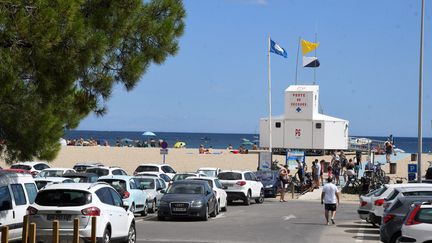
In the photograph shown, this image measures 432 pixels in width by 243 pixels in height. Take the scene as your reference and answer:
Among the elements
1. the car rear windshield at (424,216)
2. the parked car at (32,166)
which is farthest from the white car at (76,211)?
the parked car at (32,166)

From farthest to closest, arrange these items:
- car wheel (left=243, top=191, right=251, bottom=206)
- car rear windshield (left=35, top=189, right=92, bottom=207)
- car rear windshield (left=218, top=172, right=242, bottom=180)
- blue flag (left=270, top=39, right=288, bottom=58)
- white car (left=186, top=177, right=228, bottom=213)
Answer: blue flag (left=270, top=39, right=288, bottom=58) → car wheel (left=243, top=191, right=251, bottom=206) → car rear windshield (left=218, top=172, right=242, bottom=180) → white car (left=186, top=177, right=228, bottom=213) → car rear windshield (left=35, top=189, right=92, bottom=207)

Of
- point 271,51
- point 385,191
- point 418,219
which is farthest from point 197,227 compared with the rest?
point 271,51

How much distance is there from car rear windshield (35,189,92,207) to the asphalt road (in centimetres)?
358

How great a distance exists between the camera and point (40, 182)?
91.5ft

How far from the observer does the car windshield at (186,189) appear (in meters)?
27.0

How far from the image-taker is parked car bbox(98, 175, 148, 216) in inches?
1037

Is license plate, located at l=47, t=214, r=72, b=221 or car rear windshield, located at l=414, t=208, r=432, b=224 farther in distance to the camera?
license plate, located at l=47, t=214, r=72, b=221

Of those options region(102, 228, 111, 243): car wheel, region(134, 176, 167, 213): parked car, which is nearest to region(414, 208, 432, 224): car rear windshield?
→ region(102, 228, 111, 243): car wheel

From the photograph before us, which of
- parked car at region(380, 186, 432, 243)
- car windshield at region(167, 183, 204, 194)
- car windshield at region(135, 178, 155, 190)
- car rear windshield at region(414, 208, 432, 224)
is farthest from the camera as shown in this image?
car windshield at region(135, 178, 155, 190)

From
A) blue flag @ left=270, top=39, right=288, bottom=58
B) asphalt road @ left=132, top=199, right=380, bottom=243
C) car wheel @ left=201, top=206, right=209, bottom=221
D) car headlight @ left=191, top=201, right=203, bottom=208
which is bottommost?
asphalt road @ left=132, top=199, right=380, bottom=243

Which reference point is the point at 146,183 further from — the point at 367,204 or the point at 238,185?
the point at 367,204

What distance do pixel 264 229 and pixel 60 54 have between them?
1099 centimetres

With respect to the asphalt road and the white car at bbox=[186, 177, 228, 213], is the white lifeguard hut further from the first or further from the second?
the white car at bbox=[186, 177, 228, 213]

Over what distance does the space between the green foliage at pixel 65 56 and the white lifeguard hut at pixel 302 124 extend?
42.1m
